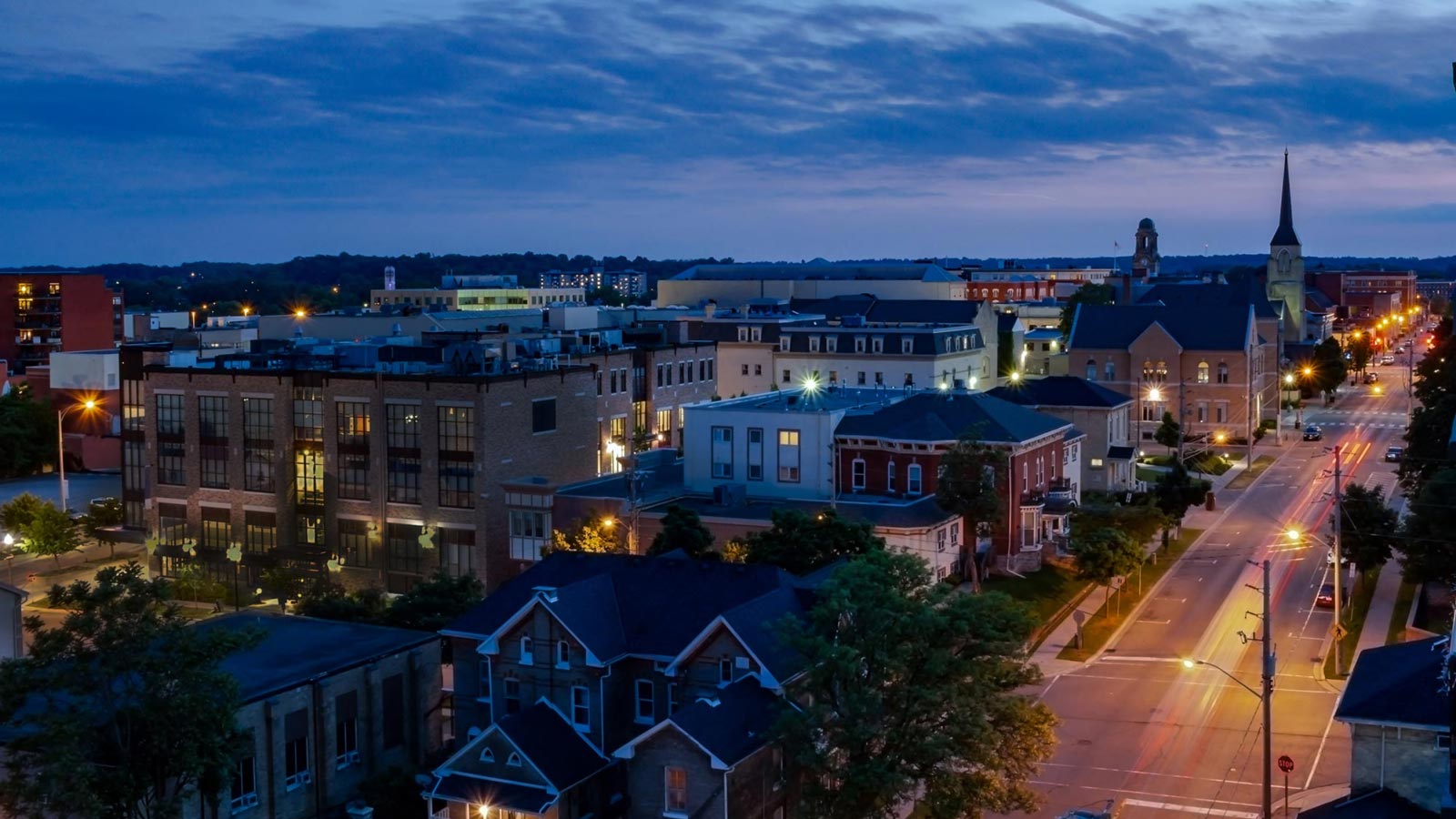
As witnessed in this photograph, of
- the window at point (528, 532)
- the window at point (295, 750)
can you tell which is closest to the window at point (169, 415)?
the window at point (528, 532)

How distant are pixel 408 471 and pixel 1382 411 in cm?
10288

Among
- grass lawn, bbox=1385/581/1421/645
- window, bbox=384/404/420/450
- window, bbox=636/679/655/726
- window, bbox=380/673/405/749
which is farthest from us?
window, bbox=384/404/420/450

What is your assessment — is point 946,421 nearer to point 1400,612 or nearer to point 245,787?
point 1400,612

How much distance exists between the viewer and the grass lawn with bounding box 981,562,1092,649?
5859 centimetres

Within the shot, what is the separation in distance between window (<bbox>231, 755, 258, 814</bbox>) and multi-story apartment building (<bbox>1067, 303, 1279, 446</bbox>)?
90267 mm

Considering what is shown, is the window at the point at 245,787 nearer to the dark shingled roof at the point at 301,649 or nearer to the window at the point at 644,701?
the dark shingled roof at the point at 301,649

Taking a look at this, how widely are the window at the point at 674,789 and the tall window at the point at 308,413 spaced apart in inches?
1612

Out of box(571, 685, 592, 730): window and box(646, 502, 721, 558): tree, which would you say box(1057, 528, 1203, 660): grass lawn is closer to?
box(646, 502, 721, 558): tree

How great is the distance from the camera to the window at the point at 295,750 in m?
36.7

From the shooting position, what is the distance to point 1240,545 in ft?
236

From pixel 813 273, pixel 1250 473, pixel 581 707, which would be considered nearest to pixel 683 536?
pixel 581 707

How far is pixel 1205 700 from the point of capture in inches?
1844

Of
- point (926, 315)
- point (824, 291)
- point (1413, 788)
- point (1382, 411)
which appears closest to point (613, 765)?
point (1413, 788)

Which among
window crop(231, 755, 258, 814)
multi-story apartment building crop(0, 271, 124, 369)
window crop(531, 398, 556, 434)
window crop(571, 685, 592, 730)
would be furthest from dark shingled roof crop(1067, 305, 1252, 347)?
multi-story apartment building crop(0, 271, 124, 369)
